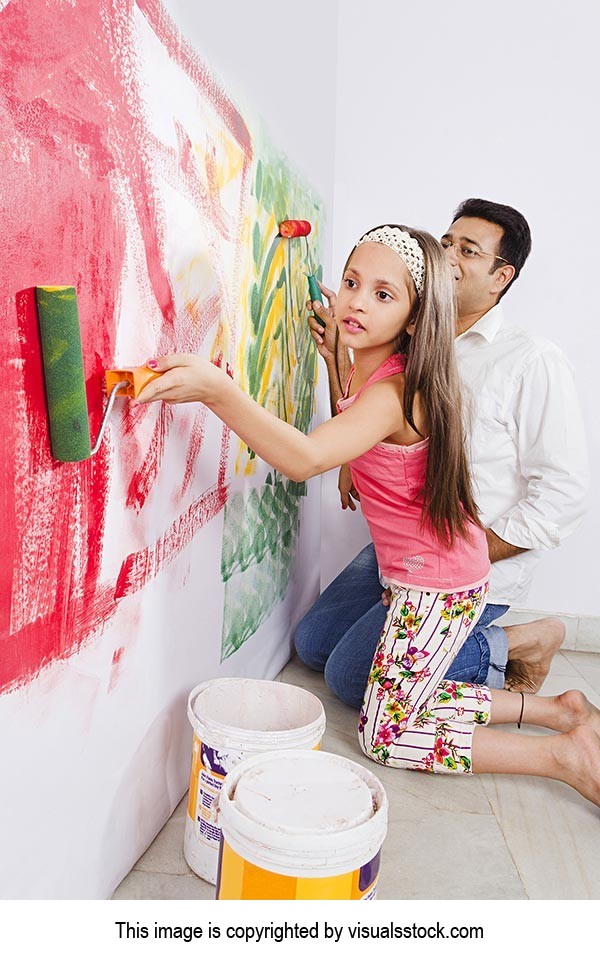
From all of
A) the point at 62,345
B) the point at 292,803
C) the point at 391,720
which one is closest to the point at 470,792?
the point at 391,720

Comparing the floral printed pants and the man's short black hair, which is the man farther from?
the floral printed pants

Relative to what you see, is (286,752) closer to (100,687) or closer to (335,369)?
(100,687)

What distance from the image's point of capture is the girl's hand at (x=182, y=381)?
96cm

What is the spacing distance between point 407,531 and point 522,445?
51 cm

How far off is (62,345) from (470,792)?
3.72 feet

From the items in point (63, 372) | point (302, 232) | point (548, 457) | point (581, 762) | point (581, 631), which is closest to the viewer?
point (63, 372)

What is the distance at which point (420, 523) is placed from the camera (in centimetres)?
154

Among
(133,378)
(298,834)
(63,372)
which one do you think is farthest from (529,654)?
(63,372)

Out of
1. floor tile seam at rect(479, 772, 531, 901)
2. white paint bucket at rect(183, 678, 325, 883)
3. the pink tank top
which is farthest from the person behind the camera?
the pink tank top

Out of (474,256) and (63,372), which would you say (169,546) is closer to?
(63,372)

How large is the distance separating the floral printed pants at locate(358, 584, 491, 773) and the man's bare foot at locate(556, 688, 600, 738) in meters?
0.22

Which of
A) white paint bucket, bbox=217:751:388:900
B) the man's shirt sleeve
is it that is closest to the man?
the man's shirt sleeve

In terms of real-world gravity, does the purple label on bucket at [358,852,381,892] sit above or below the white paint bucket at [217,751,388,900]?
below

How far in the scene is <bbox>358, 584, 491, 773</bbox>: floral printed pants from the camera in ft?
5.08
